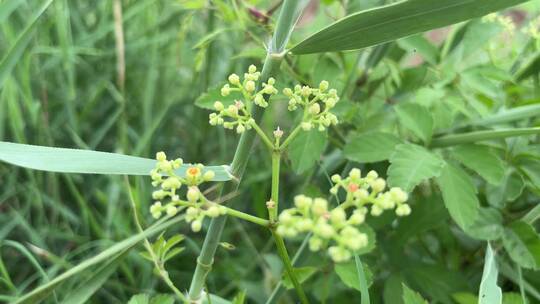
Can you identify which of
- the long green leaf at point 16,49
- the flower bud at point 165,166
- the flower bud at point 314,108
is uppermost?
the long green leaf at point 16,49

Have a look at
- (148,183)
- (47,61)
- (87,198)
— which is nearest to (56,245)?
(87,198)

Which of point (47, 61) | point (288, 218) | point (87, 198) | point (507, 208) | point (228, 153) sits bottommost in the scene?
point (288, 218)

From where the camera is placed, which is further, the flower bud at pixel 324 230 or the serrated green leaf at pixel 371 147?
the serrated green leaf at pixel 371 147

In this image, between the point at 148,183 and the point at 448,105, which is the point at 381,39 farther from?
the point at 148,183

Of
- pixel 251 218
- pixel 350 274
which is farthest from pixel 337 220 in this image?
pixel 350 274

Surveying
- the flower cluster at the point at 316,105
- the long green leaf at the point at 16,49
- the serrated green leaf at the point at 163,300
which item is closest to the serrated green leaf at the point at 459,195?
the flower cluster at the point at 316,105

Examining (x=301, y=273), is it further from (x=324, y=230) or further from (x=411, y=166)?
(x=324, y=230)

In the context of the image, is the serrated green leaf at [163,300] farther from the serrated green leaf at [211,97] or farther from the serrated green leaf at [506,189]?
the serrated green leaf at [506,189]
